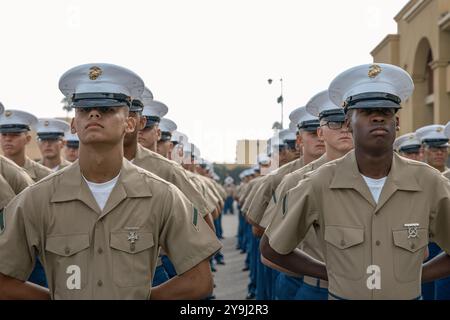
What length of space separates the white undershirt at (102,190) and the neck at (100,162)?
3 centimetres

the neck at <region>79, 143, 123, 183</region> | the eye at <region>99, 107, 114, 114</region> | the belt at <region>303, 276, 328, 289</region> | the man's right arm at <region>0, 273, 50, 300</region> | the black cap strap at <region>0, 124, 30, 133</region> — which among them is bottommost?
the belt at <region>303, 276, 328, 289</region>

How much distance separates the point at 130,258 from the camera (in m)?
3.53

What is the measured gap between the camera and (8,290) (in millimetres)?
3469

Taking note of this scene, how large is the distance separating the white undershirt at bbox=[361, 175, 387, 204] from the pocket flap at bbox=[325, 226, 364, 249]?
23cm

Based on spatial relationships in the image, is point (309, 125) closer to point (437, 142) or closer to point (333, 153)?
point (333, 153)

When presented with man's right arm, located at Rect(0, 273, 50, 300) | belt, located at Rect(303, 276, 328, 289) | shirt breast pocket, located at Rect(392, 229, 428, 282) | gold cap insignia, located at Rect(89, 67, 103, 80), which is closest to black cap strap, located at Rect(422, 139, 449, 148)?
belt, located at Rect(303, 276, 328, 289)

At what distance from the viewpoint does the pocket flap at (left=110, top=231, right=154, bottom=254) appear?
3.51m

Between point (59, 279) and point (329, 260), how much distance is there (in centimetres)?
154

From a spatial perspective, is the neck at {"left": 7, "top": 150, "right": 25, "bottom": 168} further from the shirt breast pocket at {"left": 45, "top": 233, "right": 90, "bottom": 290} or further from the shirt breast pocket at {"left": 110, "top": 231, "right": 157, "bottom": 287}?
the shirt breast pocket at {"left": 110, "top": 231, "right": 157, "bottom": 287}

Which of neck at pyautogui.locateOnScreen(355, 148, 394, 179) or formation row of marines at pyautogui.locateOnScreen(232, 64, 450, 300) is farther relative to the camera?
neck at pyautogui.locateOnScreen(355, 148, 394, 179)

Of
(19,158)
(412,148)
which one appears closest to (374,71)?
(412,148)

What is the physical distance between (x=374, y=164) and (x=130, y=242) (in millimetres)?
1511

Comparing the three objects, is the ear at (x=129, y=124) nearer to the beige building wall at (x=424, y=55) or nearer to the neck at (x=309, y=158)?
the neck at (x=309, y=158)

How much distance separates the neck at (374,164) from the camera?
4.00 metres
